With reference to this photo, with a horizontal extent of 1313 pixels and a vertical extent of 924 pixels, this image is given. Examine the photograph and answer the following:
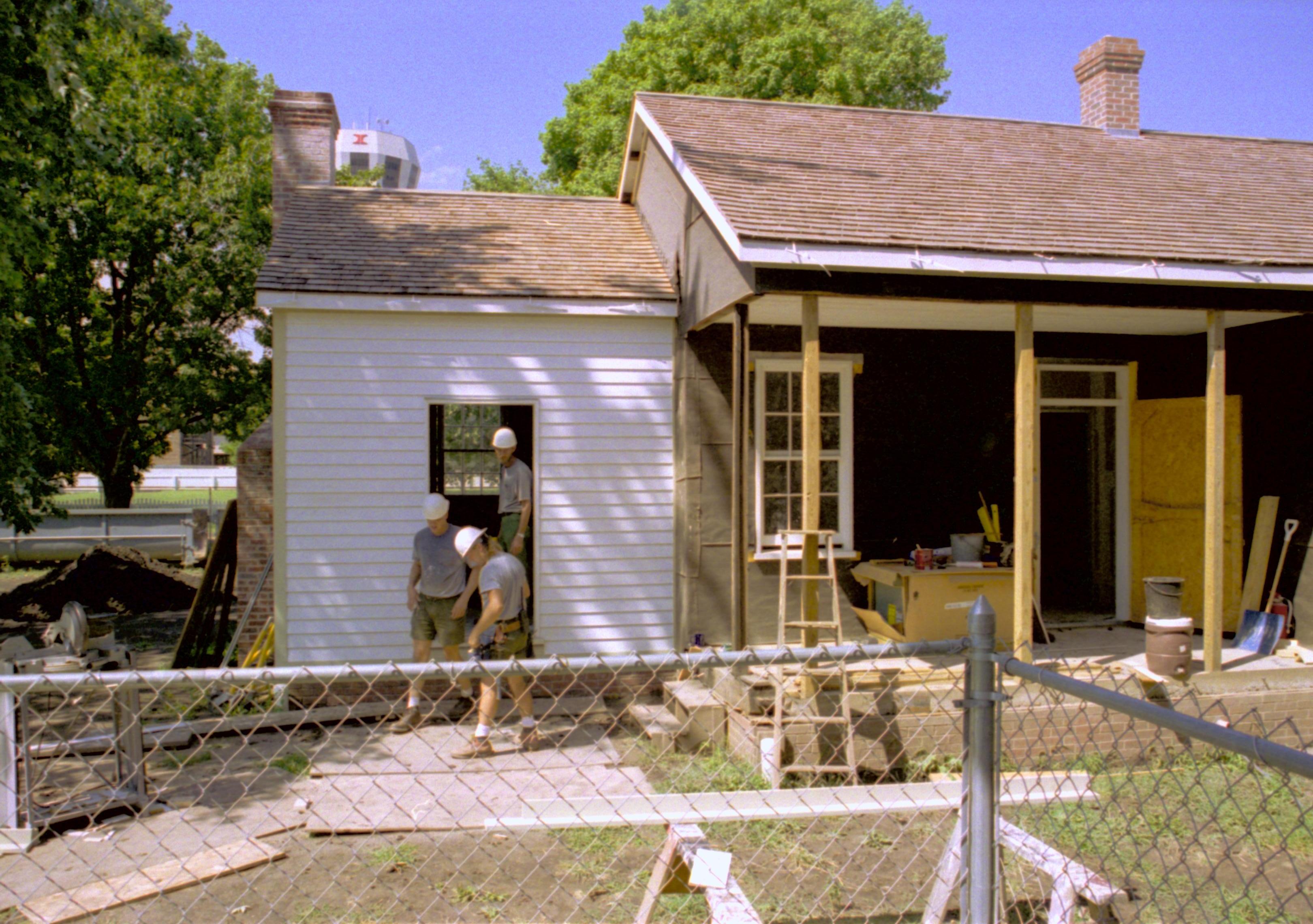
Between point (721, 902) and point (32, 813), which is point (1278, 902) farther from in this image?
point (32, 813)

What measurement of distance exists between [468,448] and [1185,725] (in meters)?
12.7

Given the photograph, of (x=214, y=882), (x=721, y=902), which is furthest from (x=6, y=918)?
(x=721, y=902)

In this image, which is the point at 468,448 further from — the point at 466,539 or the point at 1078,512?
the point at 1078,512

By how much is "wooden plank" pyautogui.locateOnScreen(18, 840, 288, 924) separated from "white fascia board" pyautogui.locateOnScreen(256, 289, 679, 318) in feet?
15.4

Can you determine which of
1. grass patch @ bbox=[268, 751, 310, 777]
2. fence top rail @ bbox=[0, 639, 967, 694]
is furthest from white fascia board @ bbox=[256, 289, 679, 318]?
fence top rail @ bbox=[0, 639, 967, 694]

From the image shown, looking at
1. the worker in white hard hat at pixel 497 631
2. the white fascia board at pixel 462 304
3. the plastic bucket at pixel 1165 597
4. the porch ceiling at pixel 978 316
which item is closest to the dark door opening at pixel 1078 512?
the porch ceiling at pixel 978 316

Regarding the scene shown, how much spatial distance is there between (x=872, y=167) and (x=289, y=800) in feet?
22.7

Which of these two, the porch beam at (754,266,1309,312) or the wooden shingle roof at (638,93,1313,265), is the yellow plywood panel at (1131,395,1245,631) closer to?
the porch beam at (754,266,1309,312)

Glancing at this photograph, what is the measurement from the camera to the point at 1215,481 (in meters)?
7.45

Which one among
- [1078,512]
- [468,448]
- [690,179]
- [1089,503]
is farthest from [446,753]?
[1078,512]

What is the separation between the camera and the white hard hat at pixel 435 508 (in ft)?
26.3

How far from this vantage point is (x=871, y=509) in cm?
960

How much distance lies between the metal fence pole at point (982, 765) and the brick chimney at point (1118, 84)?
34.7ft

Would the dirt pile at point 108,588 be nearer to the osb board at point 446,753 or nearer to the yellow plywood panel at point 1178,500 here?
the osb board at point 446,753
